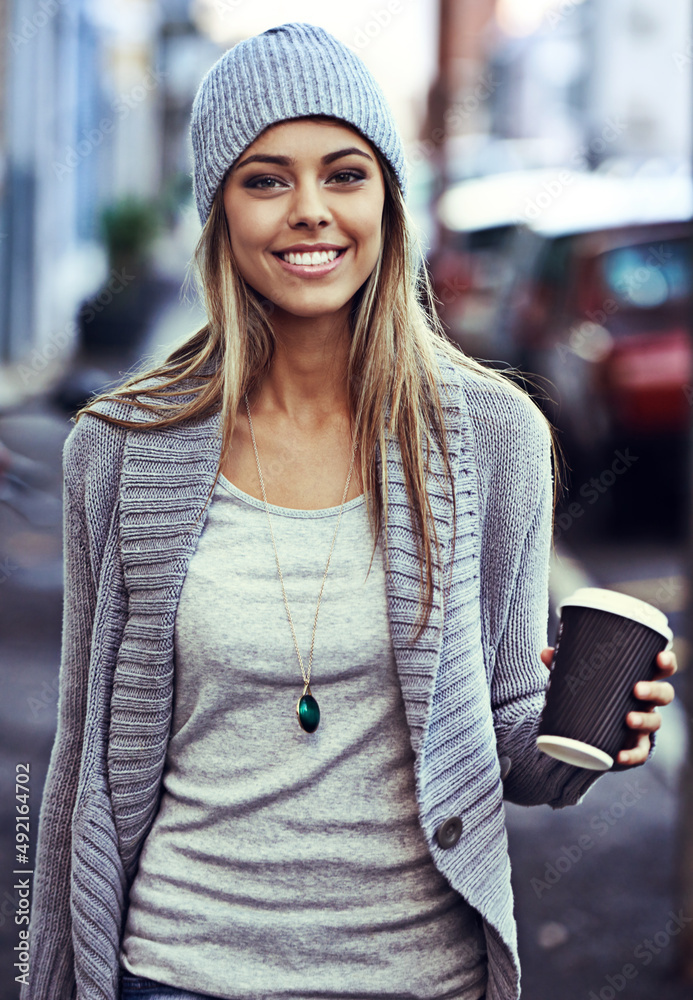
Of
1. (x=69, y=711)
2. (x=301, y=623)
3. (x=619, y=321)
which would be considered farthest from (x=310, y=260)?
(x=619, y=321)

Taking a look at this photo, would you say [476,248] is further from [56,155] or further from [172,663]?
[172,663]

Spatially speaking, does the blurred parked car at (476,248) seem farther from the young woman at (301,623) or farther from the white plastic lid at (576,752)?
the white plastic lid at (576,752)

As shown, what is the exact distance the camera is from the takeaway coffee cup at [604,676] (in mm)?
1679

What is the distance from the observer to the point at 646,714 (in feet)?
5.56

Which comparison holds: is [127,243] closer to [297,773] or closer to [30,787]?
[30,787]

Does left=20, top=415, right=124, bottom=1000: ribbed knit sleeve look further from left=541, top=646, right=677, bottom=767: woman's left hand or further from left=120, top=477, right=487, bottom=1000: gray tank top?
left=541, top=646, right=677, bottom=767: woman's left hand

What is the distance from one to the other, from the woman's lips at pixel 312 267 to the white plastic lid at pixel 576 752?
Answer: 2.58 feet

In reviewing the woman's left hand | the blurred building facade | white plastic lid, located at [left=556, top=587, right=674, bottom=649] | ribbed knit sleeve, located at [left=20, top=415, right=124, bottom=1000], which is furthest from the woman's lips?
the blurred building facade

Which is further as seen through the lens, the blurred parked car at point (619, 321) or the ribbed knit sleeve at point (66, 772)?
the blurred parked car at point (619, 321)

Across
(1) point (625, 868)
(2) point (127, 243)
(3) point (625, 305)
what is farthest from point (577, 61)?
(1) point (625, 868)

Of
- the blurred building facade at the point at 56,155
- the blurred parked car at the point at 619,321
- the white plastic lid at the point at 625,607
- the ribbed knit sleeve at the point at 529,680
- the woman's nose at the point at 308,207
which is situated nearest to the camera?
the white plastic lid at the point at 625,607

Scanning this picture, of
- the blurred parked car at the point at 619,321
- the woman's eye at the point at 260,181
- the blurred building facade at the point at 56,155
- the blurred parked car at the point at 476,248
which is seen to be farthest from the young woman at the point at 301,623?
the blurred building facade at the point at 56,155

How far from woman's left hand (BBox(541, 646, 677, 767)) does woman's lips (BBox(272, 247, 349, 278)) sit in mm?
772

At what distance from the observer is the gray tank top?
170 cm
